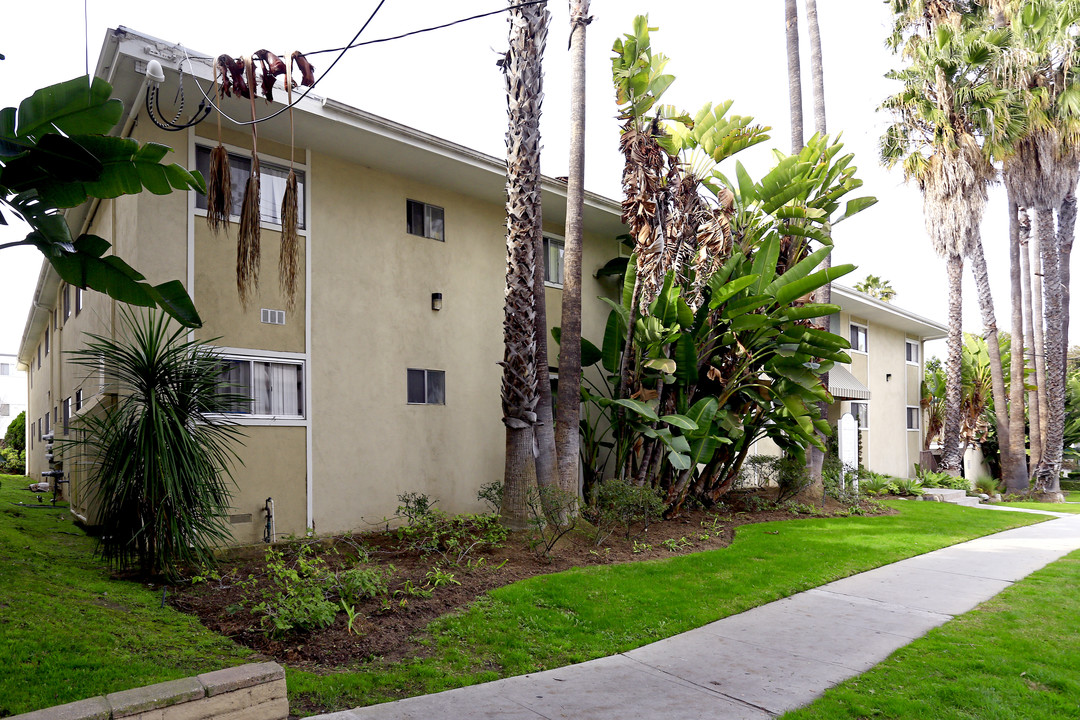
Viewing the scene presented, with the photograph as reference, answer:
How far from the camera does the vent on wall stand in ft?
31.9

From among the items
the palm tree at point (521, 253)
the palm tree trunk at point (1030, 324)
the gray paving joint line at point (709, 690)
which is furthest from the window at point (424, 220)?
the palm tree trunk at point (1030, 324)

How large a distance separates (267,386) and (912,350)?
27.2 m

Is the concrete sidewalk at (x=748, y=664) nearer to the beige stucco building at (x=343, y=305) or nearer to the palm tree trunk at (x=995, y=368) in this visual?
the beige stucco building at (x=343, y=305)

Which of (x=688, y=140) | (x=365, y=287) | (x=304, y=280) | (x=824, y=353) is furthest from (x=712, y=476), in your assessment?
(x=304, y=280)

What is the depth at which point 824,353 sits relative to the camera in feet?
40.4

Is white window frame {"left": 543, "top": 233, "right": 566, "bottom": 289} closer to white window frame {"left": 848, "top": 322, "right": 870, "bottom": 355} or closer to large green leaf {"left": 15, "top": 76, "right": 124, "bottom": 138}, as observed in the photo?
large green leaf {"left": 15, "top": 76, "right": 124, "bottom": 138}

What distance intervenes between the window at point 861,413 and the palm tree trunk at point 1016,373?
437 cm

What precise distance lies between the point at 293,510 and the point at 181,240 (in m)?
3.91

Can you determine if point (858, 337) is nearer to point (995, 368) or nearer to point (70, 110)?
point (995, 368)

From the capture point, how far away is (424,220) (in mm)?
11953

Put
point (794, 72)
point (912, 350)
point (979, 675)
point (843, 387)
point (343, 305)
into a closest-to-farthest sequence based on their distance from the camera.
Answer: point (979, 675) < point (343, 305) < point (794, 72) < point (843, 387) < point (912, 350)

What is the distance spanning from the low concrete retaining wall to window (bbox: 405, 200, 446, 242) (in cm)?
848

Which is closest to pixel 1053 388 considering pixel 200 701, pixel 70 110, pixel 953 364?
pixel 953 364

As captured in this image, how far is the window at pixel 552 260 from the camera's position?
565 inches
